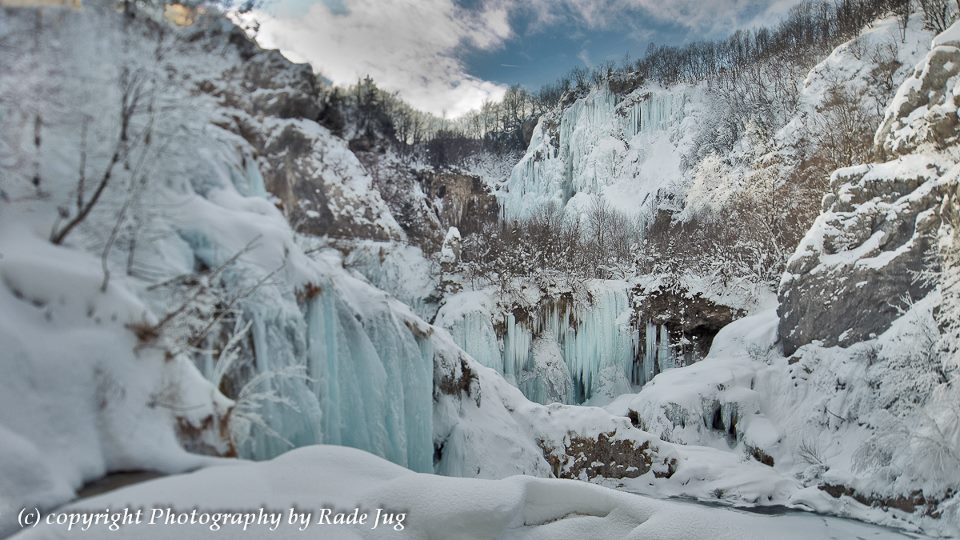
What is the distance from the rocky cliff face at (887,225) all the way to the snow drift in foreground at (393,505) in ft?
27.6

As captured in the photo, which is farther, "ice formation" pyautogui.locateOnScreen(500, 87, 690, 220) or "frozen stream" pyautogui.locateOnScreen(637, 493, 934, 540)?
"ice formation" pyautogui.locateOnScreen(500, 87, 690, 220)

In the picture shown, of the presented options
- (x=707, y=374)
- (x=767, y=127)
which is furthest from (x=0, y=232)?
(x=767, y=127)

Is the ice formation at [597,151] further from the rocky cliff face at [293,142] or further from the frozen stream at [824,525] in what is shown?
the frozen stream at [824,525]

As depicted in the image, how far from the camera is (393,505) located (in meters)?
2.62

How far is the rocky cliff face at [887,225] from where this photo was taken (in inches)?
374

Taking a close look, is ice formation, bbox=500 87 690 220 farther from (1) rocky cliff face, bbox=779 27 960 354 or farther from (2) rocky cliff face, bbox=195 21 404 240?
(1) rocky cliff face, bbox=779 27 960 354

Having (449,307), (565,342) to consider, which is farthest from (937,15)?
(449,307)

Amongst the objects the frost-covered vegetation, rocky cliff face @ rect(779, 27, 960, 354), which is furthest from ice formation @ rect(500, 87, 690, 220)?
rocky cliff face @ rect(779, 27, 960, 354)

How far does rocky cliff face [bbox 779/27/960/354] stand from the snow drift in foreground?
8.41 m

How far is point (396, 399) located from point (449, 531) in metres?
4.98

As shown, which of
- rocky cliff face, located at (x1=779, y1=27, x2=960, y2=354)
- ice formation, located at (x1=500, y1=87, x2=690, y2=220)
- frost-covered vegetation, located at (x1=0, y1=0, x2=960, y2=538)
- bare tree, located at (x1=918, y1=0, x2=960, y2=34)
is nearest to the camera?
frost-covered vegetation, located at (x1=0, y1=0, x2=960, y2=538)

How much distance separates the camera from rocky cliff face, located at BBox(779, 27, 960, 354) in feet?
31.2

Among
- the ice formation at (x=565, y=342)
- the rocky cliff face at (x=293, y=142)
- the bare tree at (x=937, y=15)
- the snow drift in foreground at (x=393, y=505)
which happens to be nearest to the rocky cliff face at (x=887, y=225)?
the ice formation at (x=565, y=342)

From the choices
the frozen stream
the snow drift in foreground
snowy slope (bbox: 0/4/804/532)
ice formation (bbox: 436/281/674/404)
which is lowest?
the frozen stream
